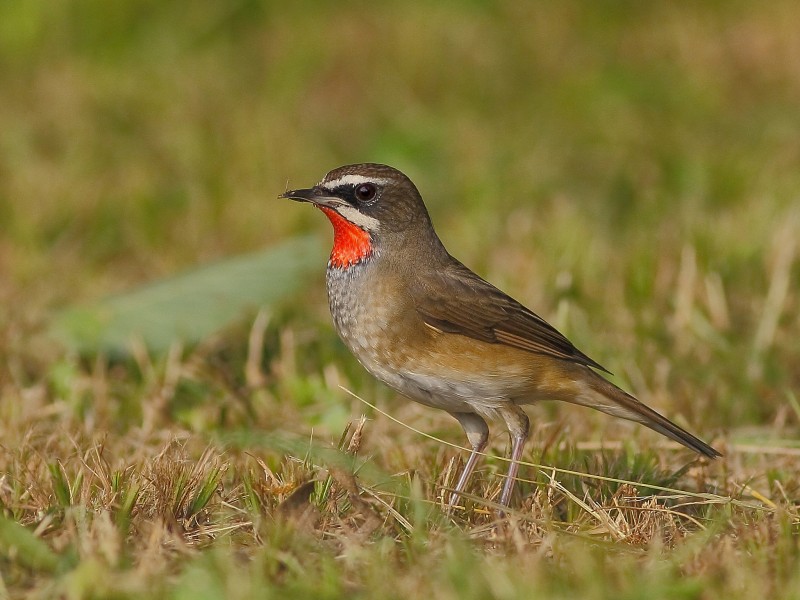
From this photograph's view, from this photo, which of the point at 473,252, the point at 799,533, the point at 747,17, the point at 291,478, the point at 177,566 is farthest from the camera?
the point at 747,17

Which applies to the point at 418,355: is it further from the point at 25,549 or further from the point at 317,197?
the point at 25,549

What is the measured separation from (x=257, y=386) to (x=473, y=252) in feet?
7.14

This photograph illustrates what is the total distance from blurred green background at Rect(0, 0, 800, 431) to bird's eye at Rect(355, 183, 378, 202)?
5.53 feet

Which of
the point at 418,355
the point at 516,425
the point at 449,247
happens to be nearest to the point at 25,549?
the point at 418,355

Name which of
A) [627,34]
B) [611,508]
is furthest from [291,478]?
[627,34]

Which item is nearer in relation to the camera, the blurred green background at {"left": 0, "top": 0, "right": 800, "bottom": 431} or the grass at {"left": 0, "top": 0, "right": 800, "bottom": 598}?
the grass at {"left": 0, "top": 0, "right": 800, "bottom": 598}

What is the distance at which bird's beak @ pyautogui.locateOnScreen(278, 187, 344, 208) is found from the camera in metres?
5.33

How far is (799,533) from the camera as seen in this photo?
4.30m

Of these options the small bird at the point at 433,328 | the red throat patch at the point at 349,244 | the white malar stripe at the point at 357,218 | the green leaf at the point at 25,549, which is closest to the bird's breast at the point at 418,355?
the small bird at the point at 433,328

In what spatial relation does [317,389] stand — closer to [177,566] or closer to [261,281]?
[261,281]

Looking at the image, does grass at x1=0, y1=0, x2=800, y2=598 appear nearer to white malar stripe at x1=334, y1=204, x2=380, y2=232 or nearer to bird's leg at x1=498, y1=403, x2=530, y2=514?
bird's leg at x1=498, y1=403, x2=530, y2=514

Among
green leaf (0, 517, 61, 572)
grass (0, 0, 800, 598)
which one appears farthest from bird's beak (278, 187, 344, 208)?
green leaf (0, 517, 61, 572)

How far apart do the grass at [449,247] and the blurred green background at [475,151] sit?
31 millimetres

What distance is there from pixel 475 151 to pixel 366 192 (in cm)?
482
